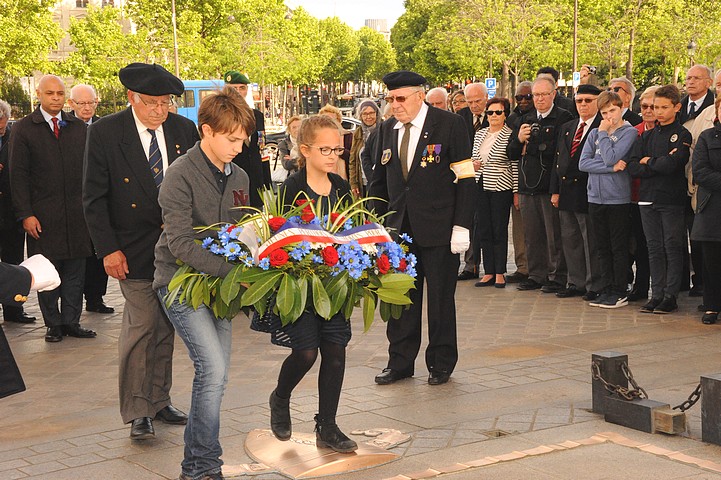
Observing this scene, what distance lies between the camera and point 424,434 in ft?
20.2

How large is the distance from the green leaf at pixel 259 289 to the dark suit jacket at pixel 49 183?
5.02 metres

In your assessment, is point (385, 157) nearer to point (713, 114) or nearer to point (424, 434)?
point (424, 434)

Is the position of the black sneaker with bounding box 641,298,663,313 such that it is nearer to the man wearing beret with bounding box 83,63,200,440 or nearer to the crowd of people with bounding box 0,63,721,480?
the crowd of people with bounding box 0,63,721,480

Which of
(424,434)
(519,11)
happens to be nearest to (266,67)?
(519,11)

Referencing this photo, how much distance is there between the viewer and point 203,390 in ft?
17.0

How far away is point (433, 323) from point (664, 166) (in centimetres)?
351

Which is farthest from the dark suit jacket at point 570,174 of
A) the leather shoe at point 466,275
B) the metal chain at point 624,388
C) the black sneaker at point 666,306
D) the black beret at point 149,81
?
the black beret at point 149,81

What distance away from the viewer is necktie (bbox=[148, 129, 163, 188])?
6.47 metres

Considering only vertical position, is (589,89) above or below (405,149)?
above

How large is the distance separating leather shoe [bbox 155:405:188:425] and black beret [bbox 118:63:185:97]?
1959 mm

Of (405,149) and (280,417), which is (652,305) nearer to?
(405,149)

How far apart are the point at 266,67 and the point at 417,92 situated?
5955 centimetres

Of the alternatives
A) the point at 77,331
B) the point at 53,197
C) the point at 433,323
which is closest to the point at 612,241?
the point at 433,323

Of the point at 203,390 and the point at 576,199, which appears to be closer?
the point at 203,390
